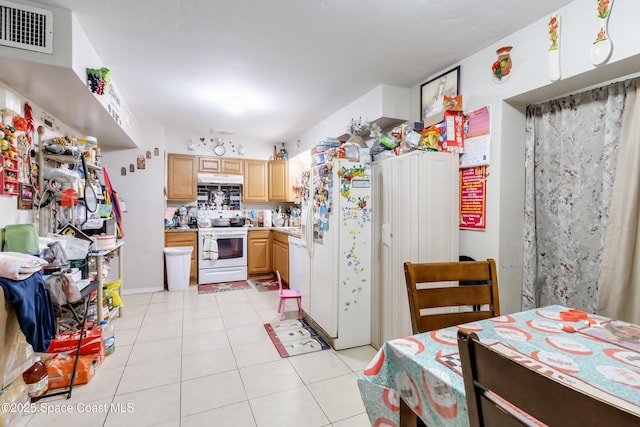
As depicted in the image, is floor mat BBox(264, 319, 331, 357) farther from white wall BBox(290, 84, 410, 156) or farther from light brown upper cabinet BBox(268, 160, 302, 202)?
light brown upper cabinet BBox(268, 160, 302, 202)

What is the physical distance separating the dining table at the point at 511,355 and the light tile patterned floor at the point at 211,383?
35.2 inches

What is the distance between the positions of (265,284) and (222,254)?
0.85 meters

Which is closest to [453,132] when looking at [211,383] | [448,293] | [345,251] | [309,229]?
[345,251]

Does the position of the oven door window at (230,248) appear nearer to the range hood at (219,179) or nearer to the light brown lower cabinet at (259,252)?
the light brown lower cabinet at (259,252)

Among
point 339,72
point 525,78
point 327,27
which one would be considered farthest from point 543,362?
point 339,72

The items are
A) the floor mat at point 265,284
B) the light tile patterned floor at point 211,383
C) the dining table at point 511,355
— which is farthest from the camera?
the floor mat at point 265,284

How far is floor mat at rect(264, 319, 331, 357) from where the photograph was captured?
2519 millimetres

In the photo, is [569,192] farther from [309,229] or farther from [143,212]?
[143,212]

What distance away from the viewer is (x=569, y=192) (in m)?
1.94

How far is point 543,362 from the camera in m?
0.88

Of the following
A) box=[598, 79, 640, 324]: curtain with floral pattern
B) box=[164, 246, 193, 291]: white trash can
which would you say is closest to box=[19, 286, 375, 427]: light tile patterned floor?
box=[164, 246, 193, 291]: white trash can

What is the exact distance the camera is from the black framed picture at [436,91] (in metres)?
2.42

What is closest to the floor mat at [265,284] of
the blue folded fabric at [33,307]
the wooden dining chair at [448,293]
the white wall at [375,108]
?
the white wall at [375,108]

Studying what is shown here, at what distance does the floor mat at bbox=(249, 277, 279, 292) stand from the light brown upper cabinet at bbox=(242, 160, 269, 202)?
144 cm
